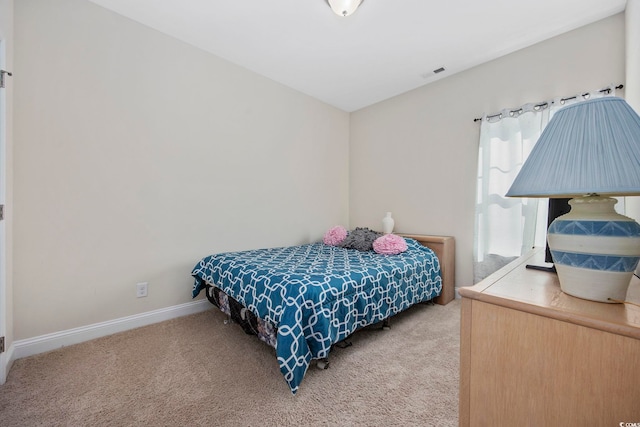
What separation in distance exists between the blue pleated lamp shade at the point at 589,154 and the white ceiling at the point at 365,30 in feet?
5.88

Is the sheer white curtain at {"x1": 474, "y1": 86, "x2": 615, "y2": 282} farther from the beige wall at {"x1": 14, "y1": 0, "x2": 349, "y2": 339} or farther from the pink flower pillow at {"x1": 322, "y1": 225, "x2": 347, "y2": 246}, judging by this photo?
the beige wall at {"x1": 14, "y1": 0, "x2": 349, "y2": 339}

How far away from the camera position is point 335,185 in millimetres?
3811

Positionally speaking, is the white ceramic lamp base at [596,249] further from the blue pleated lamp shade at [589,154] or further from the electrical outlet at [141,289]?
the electrical outlet at [141,289]

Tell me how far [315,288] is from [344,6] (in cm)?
201

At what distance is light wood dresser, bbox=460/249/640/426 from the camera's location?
0.59 m

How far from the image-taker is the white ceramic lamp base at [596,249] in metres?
0.68

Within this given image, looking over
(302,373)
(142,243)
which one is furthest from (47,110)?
(302,373)

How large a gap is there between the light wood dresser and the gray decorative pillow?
1782 mm

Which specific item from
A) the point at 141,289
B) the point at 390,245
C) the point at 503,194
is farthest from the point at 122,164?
the point at 503,194

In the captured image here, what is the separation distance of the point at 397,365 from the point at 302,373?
67 cm

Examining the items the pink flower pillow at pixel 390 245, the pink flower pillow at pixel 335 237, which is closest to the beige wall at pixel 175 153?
the pink flower pillow at pixel 335 237

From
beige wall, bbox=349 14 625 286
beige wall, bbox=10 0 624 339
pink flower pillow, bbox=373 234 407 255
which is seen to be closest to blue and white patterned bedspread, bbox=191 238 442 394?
pink flower pillow, bbox=373 234 407 255

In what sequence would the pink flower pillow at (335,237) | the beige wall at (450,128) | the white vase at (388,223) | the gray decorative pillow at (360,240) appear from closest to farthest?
the beige wall at (450,128) → the gray decorative pillow at (360,240) → the pink flower pillow at (335,237) → the white vase at (388,223)

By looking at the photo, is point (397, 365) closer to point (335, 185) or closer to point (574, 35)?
point (335, 185)
